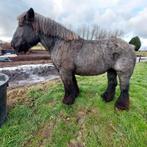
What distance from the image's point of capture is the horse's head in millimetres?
3359

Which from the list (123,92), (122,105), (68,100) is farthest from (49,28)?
(122,105)

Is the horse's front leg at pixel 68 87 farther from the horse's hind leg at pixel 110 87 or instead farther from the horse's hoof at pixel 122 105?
the horse's hoof at pixel 122 105

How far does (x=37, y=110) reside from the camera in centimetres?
397

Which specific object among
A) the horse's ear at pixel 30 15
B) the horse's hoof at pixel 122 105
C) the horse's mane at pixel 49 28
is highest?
the horse's ear at pixel 30 15

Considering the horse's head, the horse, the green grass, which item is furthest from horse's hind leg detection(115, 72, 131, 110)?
the horse's head

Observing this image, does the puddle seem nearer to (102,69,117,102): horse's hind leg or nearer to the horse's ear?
(102,69,117,102): horse's hind leg

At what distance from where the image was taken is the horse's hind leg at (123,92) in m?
3.55

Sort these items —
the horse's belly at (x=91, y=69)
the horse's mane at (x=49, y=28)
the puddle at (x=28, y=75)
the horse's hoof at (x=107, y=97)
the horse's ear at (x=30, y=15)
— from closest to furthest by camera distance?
the horse's ear at (x=30, y=15)
the horse's mane at (x=49, y=28)
the horse's belly at (x=91, y=69)
the horse's hoof at (x=107, y=97)
the puddle at (x=28, y=75)


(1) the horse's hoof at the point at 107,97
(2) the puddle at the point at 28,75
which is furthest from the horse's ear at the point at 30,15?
(2) the puddle at the point at 28,75

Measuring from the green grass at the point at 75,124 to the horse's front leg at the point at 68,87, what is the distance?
119 millimetres

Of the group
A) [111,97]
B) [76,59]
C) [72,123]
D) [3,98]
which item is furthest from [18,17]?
[111,97]

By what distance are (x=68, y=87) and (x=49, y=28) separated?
105cm

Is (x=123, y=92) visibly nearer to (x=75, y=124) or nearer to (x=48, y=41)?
(x=75, y=124)

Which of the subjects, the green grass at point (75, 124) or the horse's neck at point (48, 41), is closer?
the green grass at point (75, 124)
